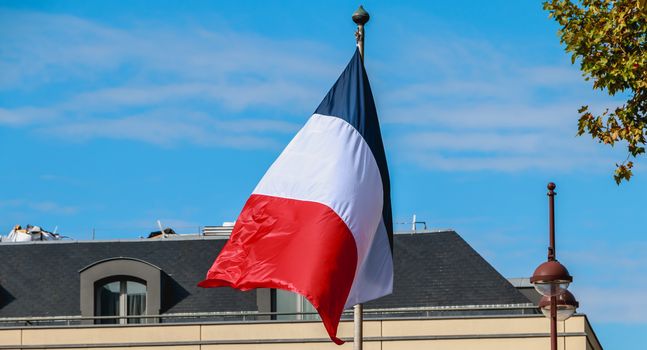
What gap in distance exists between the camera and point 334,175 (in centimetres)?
2181

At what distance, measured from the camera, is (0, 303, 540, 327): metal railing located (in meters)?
43.8

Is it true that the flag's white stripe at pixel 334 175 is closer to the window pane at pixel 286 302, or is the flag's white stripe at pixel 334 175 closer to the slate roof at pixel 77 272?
the window pane at pixel 286 302

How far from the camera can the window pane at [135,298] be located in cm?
4644

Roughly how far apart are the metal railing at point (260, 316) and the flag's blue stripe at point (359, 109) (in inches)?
842

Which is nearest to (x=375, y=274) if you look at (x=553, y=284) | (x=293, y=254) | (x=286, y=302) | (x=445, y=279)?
(x=293, y=254)

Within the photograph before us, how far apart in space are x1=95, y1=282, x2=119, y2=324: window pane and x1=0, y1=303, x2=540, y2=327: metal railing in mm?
504

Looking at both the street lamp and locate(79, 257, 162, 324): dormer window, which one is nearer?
the street lamp

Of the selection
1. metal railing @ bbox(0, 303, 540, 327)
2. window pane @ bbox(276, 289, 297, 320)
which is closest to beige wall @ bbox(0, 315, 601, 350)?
metal railing @ bbox(0, 303, 540, 327)

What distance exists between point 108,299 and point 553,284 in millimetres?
22653

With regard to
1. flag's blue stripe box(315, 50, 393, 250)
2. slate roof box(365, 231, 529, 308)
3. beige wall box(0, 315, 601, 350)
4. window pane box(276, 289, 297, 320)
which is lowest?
beige wall box(0, 315, 601, 350)

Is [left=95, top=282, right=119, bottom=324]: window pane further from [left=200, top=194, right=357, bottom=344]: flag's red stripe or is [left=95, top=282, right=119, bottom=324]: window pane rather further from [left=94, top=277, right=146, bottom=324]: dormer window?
[left=200, top=194, right=357, bottom=344]: flag's red stripe

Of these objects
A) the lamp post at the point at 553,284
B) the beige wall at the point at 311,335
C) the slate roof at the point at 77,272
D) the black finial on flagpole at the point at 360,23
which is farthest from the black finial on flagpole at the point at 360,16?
the slate roof at the point at 77,272

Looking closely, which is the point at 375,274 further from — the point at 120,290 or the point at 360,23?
the point at 120,290

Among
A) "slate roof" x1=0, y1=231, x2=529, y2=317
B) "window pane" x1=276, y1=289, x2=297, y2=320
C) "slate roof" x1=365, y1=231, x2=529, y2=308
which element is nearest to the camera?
"slate roof" x1=365, y1=231, x2=529, y2=308
